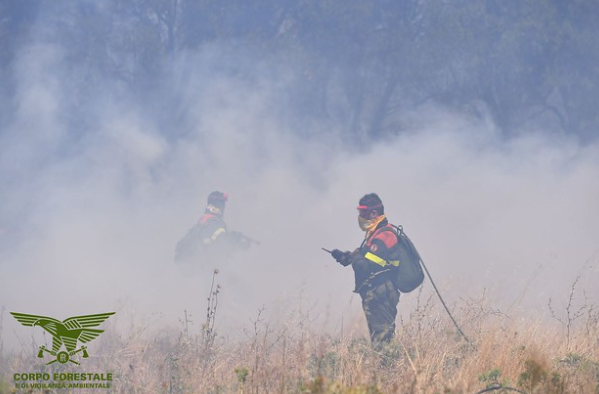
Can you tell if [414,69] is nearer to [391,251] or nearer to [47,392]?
[391,251]

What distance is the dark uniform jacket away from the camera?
5895 millimetres

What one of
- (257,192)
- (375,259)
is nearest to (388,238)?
(375,259)

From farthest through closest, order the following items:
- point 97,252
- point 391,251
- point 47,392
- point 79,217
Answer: point 79,217 < point 97,252 < point 391,251 < point 47,392

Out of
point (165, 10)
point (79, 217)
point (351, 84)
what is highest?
point (165, 10)

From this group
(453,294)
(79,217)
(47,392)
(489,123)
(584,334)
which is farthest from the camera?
(489,123)

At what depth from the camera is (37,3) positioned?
51.9 ft

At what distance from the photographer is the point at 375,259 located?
5.88 m

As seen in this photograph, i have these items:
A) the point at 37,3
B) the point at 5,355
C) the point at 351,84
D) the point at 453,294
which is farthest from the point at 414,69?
the point at 5,355

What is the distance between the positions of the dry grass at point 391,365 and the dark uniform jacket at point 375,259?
20.9 inches

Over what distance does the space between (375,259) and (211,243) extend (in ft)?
14.3

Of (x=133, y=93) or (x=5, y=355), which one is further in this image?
(x=133, y=93)

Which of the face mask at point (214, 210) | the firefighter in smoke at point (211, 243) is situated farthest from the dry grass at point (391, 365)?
Result: the face mask at point (214, 210)

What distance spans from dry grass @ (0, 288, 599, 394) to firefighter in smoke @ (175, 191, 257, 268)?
380 cm

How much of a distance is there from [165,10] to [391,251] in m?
11.9
